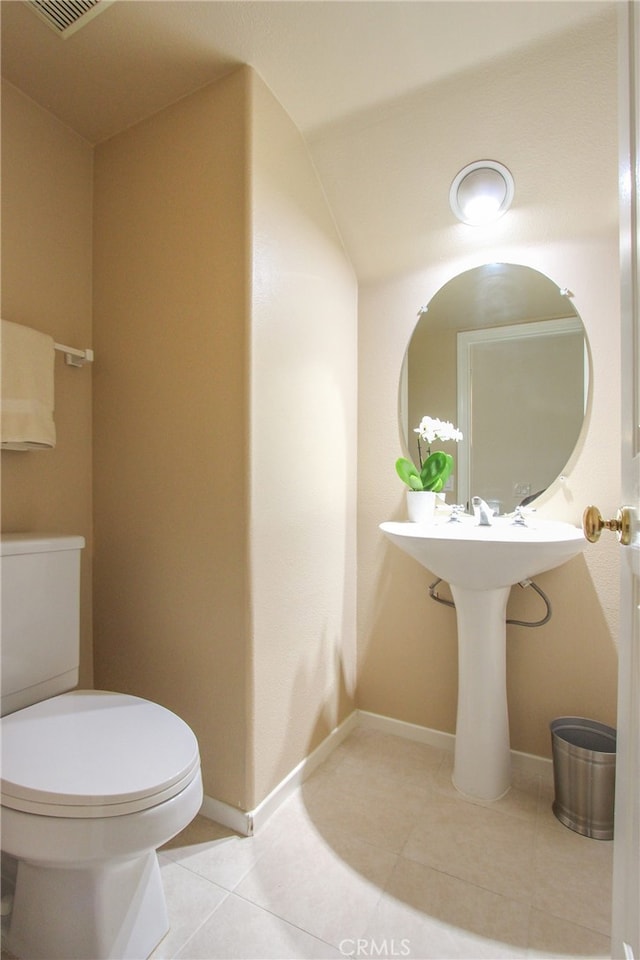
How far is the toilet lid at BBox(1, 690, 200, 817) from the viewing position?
84 cm

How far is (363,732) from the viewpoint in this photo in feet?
6.22

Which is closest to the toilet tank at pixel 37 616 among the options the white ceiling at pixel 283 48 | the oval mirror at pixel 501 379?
the oval mirror at pixel 501 379

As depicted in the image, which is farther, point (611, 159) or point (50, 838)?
point (611, 159)

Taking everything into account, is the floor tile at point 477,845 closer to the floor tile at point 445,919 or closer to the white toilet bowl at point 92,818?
the floor tile at point 445,919

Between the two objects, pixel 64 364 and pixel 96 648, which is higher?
pixel 64 364

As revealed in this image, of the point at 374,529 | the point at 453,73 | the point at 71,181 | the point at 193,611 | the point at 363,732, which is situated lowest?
the point at 363,732

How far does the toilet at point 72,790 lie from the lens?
2.77ft

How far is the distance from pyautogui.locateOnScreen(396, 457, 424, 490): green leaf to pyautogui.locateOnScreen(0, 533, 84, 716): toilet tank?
1.09m

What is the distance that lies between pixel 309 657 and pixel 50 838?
2.91 ft

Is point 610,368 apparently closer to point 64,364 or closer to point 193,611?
point 193,611

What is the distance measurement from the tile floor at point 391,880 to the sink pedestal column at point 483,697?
0.07m

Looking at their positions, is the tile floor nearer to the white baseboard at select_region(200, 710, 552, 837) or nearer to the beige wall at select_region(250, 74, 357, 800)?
the white baseboard at select_region(200, 710, 552, 837)

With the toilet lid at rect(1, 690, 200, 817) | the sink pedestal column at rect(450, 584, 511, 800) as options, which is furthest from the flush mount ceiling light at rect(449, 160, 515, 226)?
the toilet lid at rect(1, 690, 200, 817)

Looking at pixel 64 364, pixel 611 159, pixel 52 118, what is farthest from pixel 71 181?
pixel 611 159
